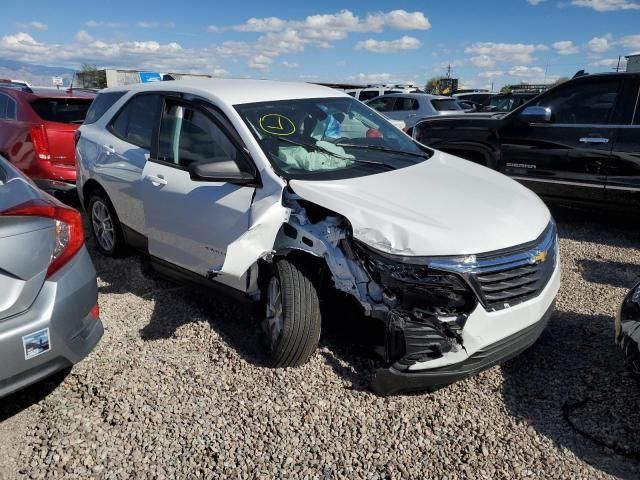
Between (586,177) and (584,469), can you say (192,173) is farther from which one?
(586,177)

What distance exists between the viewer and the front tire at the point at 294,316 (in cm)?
300

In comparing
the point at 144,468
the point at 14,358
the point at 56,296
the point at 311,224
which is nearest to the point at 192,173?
the point at 311,224

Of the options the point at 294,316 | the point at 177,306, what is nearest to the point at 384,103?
the point at 177,306

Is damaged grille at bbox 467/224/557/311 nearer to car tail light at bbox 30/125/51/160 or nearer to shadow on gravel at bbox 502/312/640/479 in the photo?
shadow on gravel at bbox 502/312/640/479

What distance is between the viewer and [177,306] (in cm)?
410

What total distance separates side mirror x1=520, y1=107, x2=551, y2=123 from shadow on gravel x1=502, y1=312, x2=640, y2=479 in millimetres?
2889

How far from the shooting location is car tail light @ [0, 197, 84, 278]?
2483 millimetres

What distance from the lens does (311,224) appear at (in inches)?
119

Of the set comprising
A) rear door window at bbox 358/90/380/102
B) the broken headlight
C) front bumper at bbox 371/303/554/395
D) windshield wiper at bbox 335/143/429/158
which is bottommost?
front bumper at bbox 371/303/554/395

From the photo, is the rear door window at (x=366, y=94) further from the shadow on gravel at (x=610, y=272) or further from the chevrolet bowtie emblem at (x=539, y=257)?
the chevrolet bowtie emblem at (x=539, y=257)

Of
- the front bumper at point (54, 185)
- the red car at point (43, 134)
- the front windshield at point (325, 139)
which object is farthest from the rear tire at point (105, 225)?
the front windshield at point (325, 139)

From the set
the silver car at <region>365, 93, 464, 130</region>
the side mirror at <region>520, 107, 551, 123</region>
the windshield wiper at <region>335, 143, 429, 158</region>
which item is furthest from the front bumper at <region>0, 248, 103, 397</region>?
the silver car at <region>365, 93, 464, 130</region>

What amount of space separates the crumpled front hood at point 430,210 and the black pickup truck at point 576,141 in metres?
2.68

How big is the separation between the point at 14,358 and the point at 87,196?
10.5 feet
